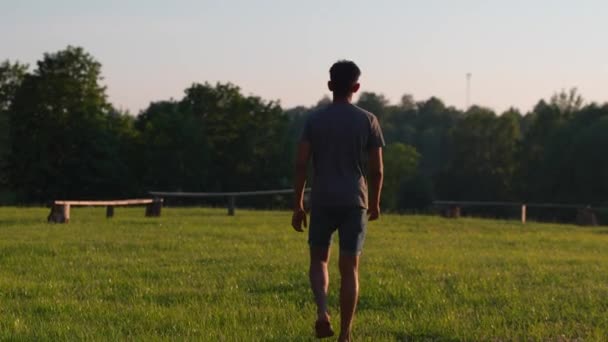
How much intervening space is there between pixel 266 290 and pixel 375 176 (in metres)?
4.26

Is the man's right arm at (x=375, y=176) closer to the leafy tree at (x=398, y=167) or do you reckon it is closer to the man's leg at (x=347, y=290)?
the man's leg at (x=347, y=290)

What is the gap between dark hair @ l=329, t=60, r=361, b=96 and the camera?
7.16 metres

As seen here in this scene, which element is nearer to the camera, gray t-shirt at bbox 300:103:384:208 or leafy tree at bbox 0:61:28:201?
gray t-shirt at bbox 300:103:384:208

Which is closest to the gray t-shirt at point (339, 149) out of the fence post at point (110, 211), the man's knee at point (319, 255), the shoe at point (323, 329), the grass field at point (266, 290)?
the man's knee at point (319, 255)

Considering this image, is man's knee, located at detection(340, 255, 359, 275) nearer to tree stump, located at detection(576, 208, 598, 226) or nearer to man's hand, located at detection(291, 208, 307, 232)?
man's hand, located at detection(291, 208, 307, 232)

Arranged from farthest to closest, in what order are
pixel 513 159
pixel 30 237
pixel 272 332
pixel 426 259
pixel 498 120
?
1. pixel 498 120
2. pixel 513 159
3. pixel 30 237
4. pixel 426 259
5. pixel 272 332

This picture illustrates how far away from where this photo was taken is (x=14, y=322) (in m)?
8.19

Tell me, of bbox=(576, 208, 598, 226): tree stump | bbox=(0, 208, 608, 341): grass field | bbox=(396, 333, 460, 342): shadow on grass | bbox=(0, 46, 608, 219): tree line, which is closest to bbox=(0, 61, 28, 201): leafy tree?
bbox=(0, 46, 608, 219): tree line

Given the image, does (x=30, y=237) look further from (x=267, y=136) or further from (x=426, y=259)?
(x=267, y=136)

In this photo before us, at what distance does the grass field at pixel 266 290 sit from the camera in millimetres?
8133

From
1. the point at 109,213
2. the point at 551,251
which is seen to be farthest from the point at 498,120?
the point at 551,251

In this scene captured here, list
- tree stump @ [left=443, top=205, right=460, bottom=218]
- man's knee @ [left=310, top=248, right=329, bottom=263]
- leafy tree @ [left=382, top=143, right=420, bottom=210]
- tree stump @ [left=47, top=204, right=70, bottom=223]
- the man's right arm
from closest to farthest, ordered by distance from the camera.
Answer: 1. the man's right arm
2. man's knee @ [left=310, top=248, right=329, bottom=263]
3. tree stump @ [left=47, top=204, right=70, bottom=223]
4. tree stump @ [left=443, top=205, right=460, bottom=218]
5. leafy tree @ [left=382, top=143, right=420, bottom=210]

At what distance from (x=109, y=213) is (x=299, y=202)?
2396 centimetres

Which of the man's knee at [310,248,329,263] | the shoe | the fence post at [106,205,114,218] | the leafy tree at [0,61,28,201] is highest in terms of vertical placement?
the leafy tree at [0,61,28,201]
